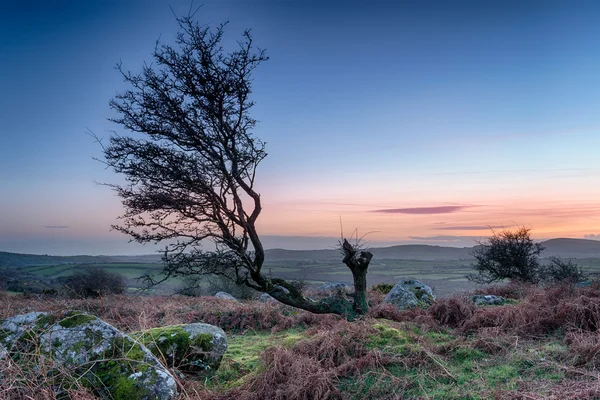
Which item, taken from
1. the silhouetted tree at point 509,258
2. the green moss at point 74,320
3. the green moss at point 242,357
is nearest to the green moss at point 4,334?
the green moss at point 74,320

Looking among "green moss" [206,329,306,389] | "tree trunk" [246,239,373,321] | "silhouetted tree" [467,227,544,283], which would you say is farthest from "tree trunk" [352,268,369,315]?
"silhouetted tree" [467,227,544,283]

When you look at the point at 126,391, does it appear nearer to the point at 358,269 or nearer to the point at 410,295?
the point at 358,269

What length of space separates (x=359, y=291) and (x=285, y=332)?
276cm

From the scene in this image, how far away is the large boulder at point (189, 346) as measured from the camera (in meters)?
7.46

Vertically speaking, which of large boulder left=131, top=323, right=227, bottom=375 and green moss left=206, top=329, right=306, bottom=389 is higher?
large boulder left=131, top=323, right=227, bottom=375

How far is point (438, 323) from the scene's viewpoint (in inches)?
449

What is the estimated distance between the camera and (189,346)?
760 cm

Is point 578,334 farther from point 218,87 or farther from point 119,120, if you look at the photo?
point 119,120

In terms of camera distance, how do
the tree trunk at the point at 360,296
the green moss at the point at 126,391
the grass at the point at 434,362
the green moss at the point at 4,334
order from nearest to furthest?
the green moss at the point at 126,391
the grass at the point at 434,362
the green moss at the point at 4,334
the tree trunk at the point at 360,296

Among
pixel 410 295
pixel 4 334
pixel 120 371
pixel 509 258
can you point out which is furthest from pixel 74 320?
pixel 509 258

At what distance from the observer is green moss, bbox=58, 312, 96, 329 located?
6.06 m

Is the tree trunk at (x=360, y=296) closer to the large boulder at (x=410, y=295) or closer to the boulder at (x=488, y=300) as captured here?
the large boulder at (x=410, y=295)

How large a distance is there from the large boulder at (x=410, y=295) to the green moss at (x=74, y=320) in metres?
11.9

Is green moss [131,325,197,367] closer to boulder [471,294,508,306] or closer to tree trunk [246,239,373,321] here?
tree trunk [246,239,373,321]
